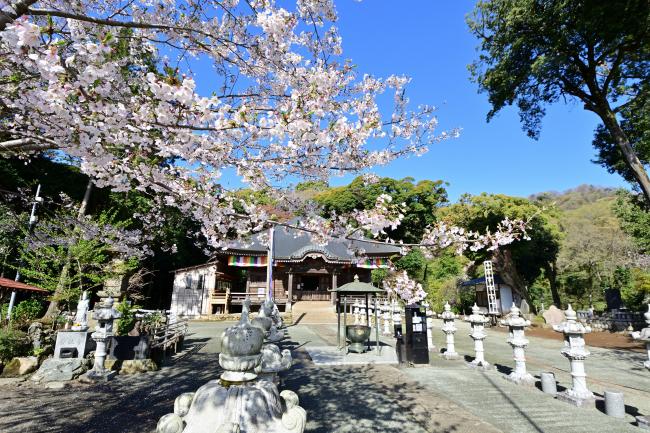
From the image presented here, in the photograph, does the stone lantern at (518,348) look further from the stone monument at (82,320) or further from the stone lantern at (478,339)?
the stone monument at (82,320)

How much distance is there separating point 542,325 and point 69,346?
22023mm

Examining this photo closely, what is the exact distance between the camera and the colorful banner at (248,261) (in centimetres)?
2434

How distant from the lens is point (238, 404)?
6.86 feet

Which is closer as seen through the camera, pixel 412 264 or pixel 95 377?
pixel 95 377

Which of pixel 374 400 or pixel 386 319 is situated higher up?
pixel 386 319

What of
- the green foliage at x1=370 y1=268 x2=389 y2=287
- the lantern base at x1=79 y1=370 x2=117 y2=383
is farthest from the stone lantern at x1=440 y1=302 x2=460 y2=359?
the green foliage at x1=370 y1=268 x2=389 y2=287

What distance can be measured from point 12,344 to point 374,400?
28.0 ft

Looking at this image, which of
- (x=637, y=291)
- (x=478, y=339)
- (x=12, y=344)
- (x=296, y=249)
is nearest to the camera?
(x=12, y=344)

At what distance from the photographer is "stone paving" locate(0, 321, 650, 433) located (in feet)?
15.5

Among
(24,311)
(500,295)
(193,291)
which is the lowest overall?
(24,311)

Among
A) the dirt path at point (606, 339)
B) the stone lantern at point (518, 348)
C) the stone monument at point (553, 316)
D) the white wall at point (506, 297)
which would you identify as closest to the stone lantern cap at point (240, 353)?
the stone lantern at point (518, 348)

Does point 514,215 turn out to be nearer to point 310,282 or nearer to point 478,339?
point 478,339

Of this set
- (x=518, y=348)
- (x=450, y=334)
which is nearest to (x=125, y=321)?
(x=450, y=334)

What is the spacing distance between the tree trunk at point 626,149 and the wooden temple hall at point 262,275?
1297cm
